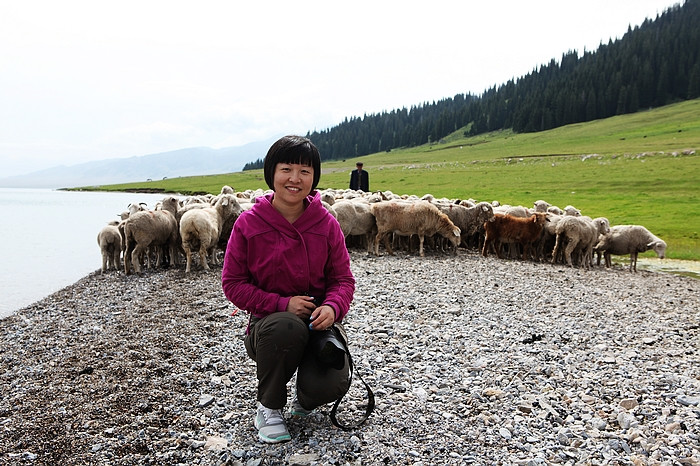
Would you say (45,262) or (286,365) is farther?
(45,262)

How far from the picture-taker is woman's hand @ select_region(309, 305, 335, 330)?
379 centimetres

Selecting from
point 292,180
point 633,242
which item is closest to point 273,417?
point 292,180

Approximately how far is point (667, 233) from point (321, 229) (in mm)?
23090

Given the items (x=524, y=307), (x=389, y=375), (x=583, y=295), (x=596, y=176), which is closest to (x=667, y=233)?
(x=583, y=295)

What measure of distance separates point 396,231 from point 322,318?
1248 cm

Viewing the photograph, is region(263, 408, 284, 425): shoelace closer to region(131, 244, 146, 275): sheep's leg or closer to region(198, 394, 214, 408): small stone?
region(198, 394, 214, 408): small stone

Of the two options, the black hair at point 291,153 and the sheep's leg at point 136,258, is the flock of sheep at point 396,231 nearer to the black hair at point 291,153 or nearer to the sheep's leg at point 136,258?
the sheep's leg at point 136,258

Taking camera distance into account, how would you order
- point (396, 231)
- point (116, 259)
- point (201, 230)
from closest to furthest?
point (201, 230)
point (116, 259)
point (396, 231)

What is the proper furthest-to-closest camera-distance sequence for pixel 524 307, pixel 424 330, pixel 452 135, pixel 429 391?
pixel 452 135 → pixel 524 307 → pixel 424 330 → pixel 429 391

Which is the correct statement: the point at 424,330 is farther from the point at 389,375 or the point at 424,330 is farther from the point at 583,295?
the point at 583,295

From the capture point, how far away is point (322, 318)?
12.5 feet

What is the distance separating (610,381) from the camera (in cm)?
550

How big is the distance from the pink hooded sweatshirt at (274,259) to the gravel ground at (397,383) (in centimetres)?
91

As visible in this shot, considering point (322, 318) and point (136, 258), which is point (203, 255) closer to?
point (136, 258)
